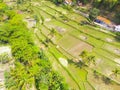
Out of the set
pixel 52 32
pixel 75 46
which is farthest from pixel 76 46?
pixel 52 32

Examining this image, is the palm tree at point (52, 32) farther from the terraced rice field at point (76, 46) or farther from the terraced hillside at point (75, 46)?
the terraced rice field at point (76, 46)

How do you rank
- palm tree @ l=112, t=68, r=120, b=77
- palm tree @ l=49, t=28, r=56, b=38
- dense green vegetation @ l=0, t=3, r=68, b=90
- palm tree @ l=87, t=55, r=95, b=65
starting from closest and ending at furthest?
dense green vegetation @ l=0, t=3, r=68, b=90
palm tree @ l=112, t=68, r=120, b=77
palm tree @ l=87, t=55, r=95, b=65
palm tree @ l=49, t=28, r=56, b=38

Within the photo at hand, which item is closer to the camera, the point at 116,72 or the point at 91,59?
the point at 116,72

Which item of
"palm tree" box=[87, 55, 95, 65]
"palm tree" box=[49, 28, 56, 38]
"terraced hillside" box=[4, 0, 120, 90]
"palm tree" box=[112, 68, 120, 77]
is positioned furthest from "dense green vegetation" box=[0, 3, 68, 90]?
"palm tree" box=[112, 68, 120, 77]

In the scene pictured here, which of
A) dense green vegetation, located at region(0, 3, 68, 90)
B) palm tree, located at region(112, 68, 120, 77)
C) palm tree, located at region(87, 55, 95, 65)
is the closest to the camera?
dense green vegetation, located at region(0, 3, 68, 90)

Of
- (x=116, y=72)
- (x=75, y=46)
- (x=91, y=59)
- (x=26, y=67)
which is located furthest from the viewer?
(x=75, y=46)

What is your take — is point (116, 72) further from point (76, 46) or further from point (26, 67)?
point (26, 67)

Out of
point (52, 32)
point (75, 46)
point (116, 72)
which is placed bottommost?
point (75, 46)

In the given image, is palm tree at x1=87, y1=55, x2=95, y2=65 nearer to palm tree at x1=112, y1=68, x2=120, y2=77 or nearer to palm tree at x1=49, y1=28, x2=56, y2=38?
palm tree at x1=112, y1=68, x2=120, y2=77

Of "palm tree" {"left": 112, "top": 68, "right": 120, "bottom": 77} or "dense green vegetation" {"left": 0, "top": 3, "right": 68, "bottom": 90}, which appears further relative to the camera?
"palm tree" {"left": 112, "top": 68, "right": 120, "bottom": 77}

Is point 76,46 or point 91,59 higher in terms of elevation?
point 91,59

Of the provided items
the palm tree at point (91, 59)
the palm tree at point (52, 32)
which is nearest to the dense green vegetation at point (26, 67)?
the palm tree at point (52, 32)

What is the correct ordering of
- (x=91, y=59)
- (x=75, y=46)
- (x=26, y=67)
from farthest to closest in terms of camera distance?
(x=75, y=46)
(x=91, y=59)
(x=26, y=67)
